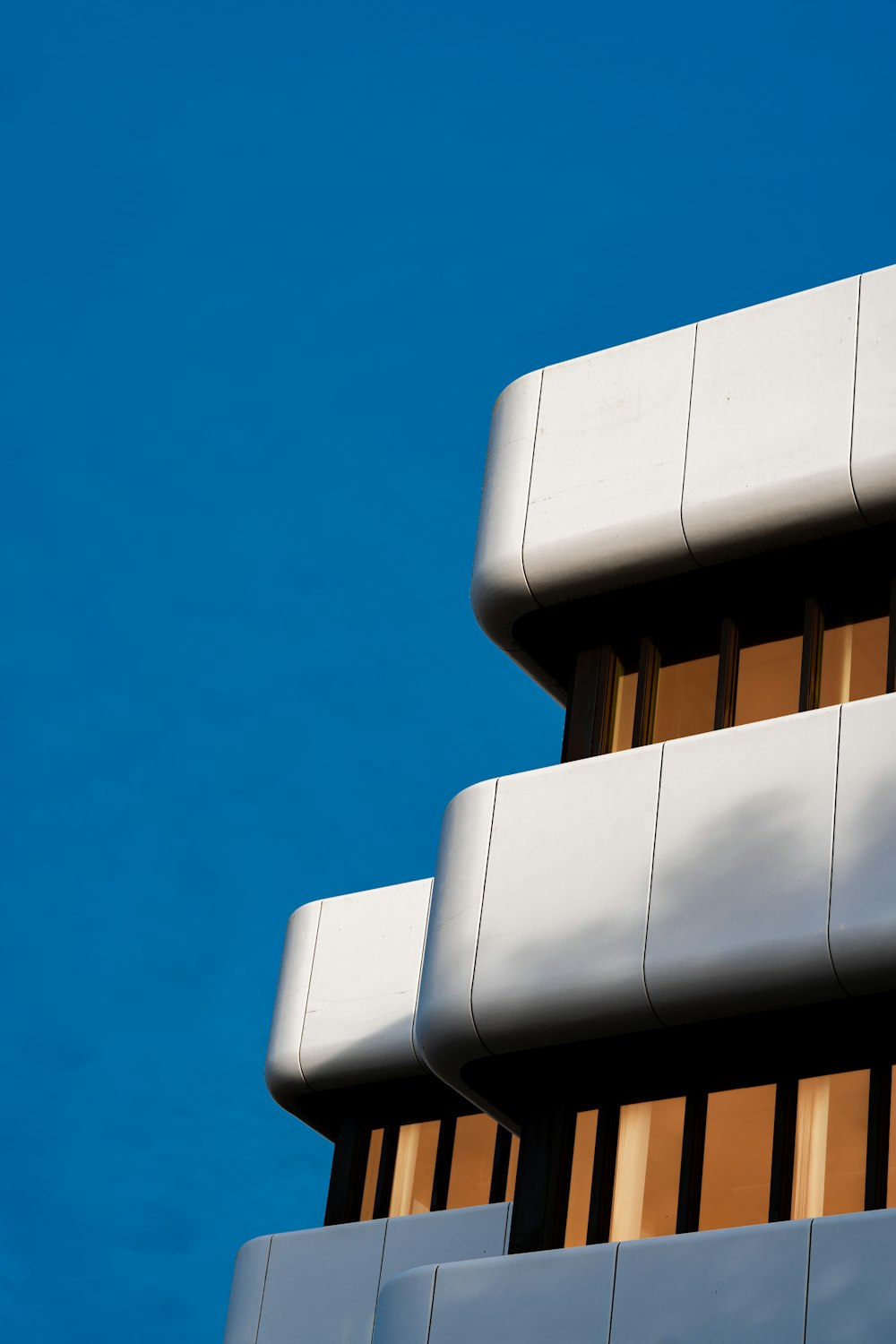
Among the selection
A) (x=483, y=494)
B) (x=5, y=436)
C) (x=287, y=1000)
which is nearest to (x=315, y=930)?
(x=287, y=1000)

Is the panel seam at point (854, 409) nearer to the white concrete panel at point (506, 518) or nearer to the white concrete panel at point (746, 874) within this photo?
the white concrete panel at point (746, 874)

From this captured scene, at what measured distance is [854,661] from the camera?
17.3m

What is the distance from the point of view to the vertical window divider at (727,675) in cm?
1752

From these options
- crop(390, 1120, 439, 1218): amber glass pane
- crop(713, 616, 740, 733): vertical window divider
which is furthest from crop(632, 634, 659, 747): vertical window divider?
crop(390, 1120, 439, 1218): amber glass pane

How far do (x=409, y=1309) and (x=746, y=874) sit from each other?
4.15m

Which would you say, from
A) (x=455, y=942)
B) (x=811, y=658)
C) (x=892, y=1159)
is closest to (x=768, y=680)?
(x=811, y=658)

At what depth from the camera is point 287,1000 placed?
84.4 feet

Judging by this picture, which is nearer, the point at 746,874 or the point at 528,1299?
the point at 528,1299

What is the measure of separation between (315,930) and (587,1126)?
9.61 metres

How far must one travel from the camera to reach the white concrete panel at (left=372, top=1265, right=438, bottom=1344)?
15891 mm

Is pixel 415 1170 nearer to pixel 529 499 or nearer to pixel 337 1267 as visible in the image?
pixel 337 1267

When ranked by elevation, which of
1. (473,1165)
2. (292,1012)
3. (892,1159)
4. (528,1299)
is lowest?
(528,1299)

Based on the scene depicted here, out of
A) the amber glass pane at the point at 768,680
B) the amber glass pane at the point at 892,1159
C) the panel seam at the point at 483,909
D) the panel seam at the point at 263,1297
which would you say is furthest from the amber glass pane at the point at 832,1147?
the panel seam at the point at 263,1297

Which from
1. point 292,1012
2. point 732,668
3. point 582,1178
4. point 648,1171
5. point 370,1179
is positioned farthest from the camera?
point 292,1012
